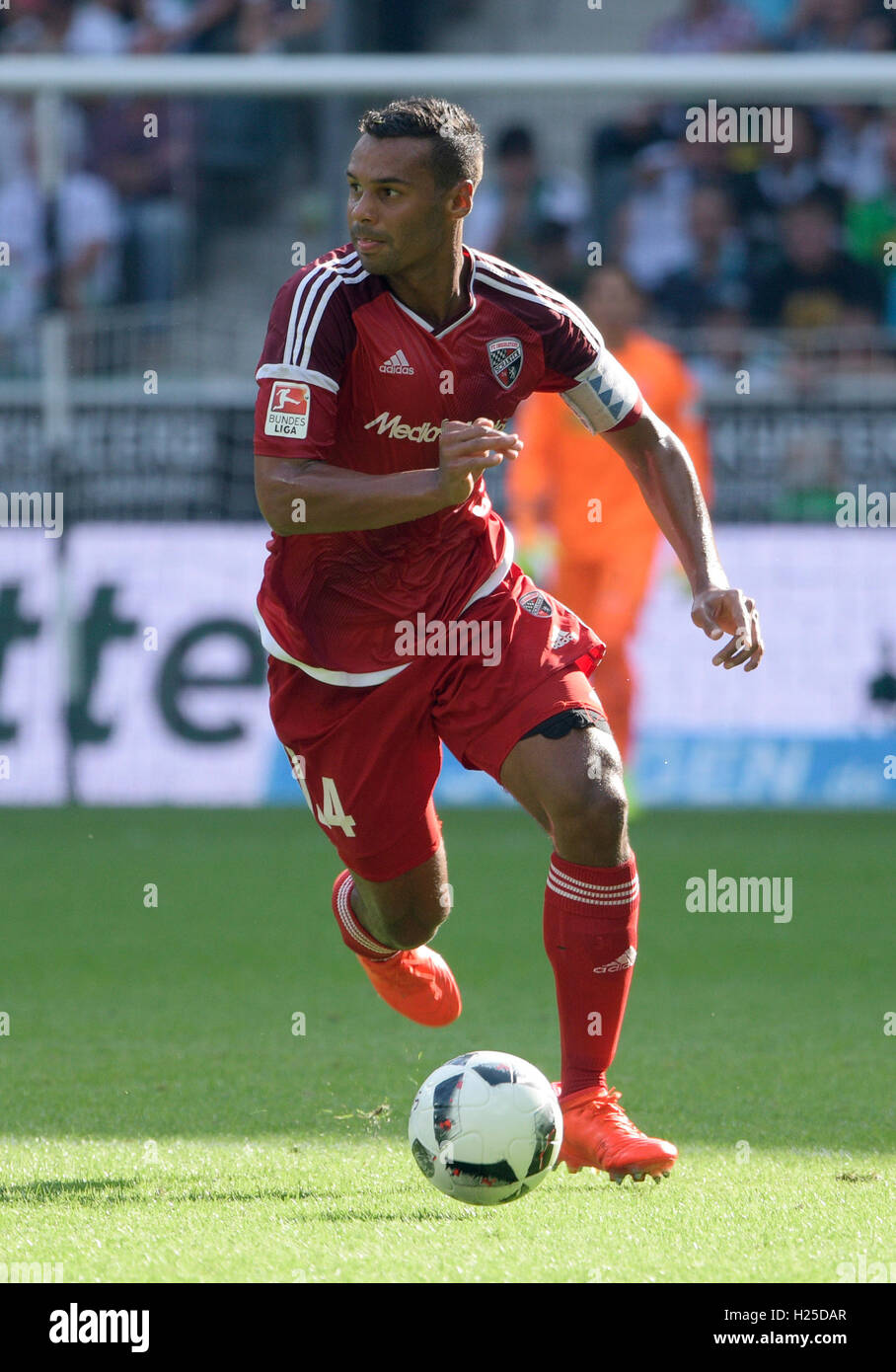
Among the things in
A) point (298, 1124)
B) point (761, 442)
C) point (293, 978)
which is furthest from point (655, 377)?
point (298, 1124)

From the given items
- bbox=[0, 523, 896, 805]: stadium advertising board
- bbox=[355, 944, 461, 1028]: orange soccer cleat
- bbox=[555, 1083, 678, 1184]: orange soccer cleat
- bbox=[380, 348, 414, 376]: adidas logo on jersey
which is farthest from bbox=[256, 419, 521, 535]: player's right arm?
bbox=[0, 523, 896, 805]: stadium advertising board

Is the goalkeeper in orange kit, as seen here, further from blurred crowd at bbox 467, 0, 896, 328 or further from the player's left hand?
the player's left hand

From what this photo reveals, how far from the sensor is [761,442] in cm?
994

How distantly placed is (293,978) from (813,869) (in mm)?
2723

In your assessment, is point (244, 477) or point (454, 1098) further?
point (244, 477)

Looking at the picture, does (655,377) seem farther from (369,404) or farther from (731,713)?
(369,404)

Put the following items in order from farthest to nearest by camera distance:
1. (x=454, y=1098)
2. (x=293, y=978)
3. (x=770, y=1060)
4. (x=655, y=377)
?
1. (x=655, y=377)
2. (x=293, y=978)
3. (x=770, y=1060)
4. (x=454, y=1098)

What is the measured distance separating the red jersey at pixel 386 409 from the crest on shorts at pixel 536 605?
Result: 0.25 ft

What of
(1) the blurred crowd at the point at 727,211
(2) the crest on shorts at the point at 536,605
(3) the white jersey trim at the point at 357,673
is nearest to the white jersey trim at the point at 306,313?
(3) the white jersey trim at the point at 357,673

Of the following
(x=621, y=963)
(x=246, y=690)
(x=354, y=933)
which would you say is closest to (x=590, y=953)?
(x=621, y=963)

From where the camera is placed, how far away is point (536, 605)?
4.21 meters

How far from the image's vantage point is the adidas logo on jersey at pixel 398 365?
156 inches

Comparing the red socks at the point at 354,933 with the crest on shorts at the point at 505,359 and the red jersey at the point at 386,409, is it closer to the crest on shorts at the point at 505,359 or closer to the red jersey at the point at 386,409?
the red jersey at the point at 386,409

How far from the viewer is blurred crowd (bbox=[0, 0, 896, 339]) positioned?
465 inches
